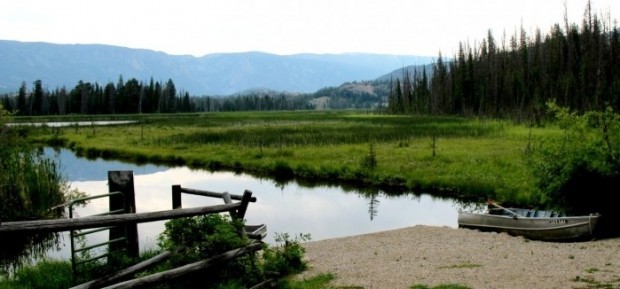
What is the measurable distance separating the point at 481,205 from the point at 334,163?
40.1 ft

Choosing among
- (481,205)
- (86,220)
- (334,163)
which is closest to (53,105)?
(334,163)

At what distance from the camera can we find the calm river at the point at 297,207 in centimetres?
2247

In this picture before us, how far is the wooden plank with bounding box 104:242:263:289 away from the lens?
889cm

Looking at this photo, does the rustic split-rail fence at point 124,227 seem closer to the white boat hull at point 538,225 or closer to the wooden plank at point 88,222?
the wooden plank at point 88,222

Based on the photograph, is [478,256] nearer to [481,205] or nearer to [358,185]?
[481,205]

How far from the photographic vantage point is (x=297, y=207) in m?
26.9

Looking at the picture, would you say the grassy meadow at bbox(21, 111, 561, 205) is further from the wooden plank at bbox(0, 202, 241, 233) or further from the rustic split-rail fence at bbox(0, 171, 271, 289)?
the wooden plank at bbox(0, 202, 241, 233)

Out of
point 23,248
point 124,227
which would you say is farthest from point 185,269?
point 23,248

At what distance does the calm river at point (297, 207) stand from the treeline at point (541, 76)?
128 ft

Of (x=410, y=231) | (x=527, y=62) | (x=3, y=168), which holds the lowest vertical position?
(x=410, y=231)

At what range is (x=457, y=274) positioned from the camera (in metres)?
12.1

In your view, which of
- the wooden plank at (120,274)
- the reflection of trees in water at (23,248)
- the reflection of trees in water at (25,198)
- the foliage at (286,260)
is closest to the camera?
the wooden plank at (120,274)

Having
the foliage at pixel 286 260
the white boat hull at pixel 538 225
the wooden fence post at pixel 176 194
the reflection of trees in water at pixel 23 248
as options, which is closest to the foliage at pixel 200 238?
the foliage at pixel 286 260

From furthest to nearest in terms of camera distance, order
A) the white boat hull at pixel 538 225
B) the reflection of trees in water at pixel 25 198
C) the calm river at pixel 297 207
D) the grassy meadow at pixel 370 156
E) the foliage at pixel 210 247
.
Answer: the grassy meadow at pixel 370 156
the calm river at pixel 297 207
the reflection of trees in water at pixel 25 198
the white boat hull at pixel 538 225
the foliage at pixel 210 247
